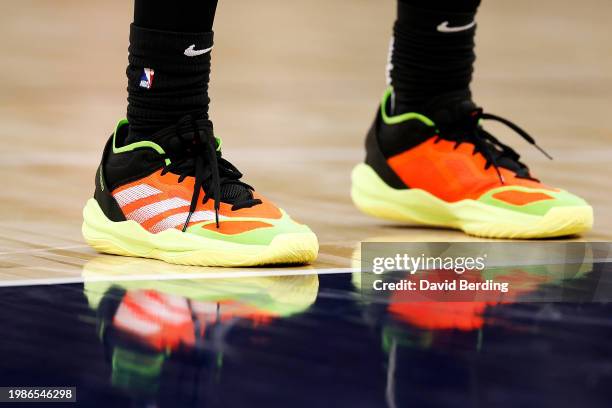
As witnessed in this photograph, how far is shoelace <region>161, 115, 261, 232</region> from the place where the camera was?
1.87 m

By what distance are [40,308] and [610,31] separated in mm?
5163

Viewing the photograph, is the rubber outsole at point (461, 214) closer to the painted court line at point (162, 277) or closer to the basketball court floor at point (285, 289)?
the basketball court floor at point (285, 289)

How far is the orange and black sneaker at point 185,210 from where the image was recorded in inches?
70.9

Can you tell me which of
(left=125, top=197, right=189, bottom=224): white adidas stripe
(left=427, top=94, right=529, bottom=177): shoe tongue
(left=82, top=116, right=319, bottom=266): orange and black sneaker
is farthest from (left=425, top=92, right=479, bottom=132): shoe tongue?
(left=125, top=197, right=189, bottom=224): white adidas stripe

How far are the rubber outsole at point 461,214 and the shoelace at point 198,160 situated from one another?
438 millimetres

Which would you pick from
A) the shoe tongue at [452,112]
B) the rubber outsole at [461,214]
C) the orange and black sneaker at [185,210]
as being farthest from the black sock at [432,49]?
the orange and black sneaker at [185,210]

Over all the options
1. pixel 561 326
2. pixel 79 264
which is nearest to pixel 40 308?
pixel 79 264

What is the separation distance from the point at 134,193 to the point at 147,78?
170mm

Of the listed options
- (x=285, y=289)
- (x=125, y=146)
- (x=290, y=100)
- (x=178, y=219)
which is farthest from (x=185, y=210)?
(x=290, y=100)

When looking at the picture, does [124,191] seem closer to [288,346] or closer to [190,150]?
[190,150]

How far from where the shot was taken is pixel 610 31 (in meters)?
6.27

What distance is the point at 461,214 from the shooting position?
2184mm

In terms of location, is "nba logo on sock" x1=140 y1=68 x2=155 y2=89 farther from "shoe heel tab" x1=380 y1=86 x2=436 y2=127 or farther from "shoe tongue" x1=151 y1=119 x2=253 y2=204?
"shoe heel tab" x1=380 y1=86 x2=436 y2=127

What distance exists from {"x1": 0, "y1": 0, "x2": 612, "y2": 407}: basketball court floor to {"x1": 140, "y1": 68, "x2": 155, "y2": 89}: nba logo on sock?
255mm
